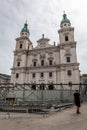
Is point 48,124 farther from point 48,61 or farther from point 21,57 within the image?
point 21,57

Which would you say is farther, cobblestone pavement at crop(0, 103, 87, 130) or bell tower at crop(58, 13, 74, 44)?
bell tower at crop(58, 13, 74, 44)

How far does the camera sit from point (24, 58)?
1625 inches

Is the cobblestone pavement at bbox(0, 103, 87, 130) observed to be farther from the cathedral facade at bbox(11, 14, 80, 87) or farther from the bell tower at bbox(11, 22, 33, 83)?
the bell tower at bbox(11, 22, 33, 83)

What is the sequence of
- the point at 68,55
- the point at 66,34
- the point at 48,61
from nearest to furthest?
the point at 68,55, the point at 48,61, the point at 66,34

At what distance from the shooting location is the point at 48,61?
130 ft

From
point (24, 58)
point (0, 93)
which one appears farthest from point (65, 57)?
point (0, 93)

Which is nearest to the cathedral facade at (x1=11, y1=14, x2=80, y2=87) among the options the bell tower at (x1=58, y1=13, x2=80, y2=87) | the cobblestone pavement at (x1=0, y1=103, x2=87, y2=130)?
the bell tower at (x1=58, y1=13, x2=80, y2=87)

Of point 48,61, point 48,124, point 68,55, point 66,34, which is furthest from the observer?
point 66,34

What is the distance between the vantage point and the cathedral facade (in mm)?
35469

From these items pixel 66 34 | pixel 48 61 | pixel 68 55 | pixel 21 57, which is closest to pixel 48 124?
pixel 68 55

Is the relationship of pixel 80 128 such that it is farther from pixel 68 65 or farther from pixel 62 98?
pixel 68 65

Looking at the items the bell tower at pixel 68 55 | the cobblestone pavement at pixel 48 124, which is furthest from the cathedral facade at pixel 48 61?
the cobblestone pavement at pixel 48 124

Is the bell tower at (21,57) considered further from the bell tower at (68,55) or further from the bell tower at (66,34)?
the bell tower at (66,34)

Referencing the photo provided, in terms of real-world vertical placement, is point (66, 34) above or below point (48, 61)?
above
